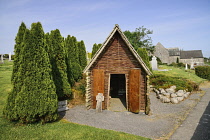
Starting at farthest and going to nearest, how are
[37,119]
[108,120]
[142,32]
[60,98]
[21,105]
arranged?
1. [142,32]
2. [60,98]
3. [108,120]
4. [37,119]
5. [21,105]

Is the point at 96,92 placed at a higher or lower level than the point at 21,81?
lower

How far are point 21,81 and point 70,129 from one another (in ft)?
12.6

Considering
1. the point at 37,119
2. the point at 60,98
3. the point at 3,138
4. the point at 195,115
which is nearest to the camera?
the point at 3,138

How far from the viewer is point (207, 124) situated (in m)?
9.09

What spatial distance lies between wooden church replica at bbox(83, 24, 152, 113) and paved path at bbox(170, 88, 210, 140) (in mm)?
2965

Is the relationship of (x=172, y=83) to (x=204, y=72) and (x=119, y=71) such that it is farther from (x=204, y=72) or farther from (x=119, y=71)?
→ (x=204, y=72)

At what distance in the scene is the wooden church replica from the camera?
11.0m

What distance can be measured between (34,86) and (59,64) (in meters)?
5.79

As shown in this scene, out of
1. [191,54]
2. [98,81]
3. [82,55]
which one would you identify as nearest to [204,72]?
[82,55]

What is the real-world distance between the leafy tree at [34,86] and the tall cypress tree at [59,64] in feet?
14.7

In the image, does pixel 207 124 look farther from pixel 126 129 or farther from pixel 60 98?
pixel 60 98

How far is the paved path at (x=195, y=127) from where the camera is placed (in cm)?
758

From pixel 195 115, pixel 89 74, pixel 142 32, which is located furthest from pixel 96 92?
pixel 142 32

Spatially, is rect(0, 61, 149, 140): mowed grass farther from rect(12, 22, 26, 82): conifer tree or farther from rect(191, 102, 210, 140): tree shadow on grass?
rect(191, 102, 210, 140): tree shadow on grass
